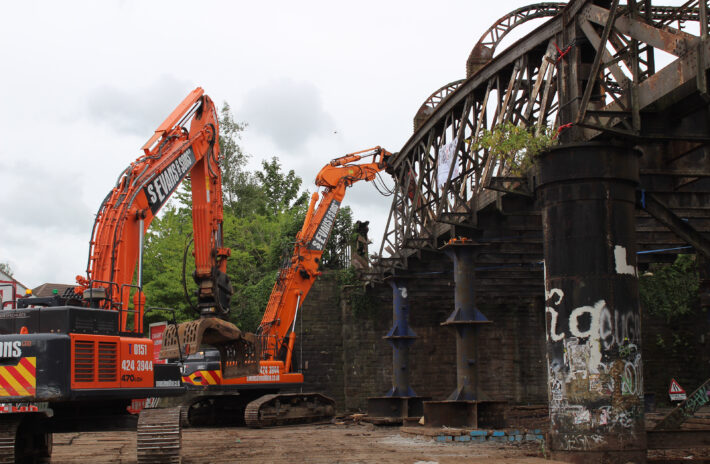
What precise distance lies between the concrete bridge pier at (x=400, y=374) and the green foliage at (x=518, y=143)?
11.7 meters

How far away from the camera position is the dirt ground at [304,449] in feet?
44.8

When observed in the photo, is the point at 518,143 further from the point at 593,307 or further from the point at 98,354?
the point at 98,354

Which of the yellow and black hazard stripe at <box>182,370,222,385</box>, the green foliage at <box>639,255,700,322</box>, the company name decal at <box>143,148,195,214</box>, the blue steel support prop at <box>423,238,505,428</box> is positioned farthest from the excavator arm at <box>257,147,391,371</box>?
the green foliage at <box>639,255,700,322</box>

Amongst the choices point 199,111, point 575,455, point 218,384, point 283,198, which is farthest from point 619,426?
point 283,198

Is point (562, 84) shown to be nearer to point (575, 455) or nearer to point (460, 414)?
point (575, 455)

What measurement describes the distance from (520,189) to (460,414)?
20.1 feet

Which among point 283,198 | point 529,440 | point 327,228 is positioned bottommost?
point 529,440

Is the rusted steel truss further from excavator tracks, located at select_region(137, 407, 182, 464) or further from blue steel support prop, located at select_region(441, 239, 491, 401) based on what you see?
excavator tracks, located at select_region(137, 407, 182, 464)

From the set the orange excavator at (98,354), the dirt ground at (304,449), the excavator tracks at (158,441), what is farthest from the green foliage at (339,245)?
the excavator tracks at (158,441)

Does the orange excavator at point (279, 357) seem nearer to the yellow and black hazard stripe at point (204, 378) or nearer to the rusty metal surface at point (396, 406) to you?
the yellow and black hazard stripe at point (204, 378)

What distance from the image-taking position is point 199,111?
19.0m

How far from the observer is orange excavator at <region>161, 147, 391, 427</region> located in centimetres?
2241

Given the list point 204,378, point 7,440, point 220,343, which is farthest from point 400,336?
point 7,440

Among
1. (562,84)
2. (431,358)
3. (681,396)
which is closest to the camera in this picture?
(562,84)
